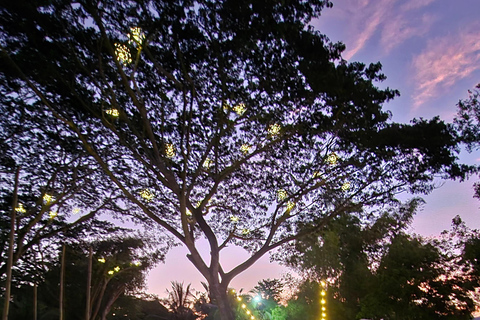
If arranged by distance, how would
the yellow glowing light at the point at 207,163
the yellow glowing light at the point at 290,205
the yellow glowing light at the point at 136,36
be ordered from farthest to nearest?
the yellow glowing light at the point at 290,205 → the yellow glowing light at the point at 207,163 → the yellow glowing light at the point at 136,36

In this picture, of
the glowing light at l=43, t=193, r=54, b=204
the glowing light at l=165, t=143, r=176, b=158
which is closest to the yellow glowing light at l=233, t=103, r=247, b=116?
the glowing light at l=165, t=143, r=176, b=158

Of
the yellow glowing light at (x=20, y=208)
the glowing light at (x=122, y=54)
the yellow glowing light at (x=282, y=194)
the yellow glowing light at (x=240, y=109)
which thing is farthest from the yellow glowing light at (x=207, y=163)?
the yellow glowing light at (x=20, y=208)

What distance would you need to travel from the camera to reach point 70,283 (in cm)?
2516

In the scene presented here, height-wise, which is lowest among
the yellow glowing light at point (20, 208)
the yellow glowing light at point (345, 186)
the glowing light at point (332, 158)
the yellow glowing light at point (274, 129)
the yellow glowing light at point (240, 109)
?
the yellow glowing light at point (345, 186)

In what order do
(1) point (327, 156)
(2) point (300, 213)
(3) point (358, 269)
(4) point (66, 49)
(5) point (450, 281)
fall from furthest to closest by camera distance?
(3) point (358, 269), (5) point (450, 281), (2) point (300, 213), (1) point (327, 156), (4) point (66, 49)

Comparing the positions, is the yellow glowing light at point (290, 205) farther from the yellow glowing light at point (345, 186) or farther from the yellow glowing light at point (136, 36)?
the yellow glowing light at point (136, 36)

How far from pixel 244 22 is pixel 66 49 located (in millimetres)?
4200

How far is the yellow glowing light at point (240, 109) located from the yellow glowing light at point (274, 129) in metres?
0.99

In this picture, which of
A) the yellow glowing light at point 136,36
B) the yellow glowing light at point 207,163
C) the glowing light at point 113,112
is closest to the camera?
the yellow glowing light at point 136,36

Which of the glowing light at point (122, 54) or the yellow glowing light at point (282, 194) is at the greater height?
the glowing light at point (122, 54)

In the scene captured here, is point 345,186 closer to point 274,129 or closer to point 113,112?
point 274,129

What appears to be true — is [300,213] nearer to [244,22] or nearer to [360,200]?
[360,200]

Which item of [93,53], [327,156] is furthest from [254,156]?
[93,53]

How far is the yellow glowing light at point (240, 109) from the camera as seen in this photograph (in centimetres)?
988
